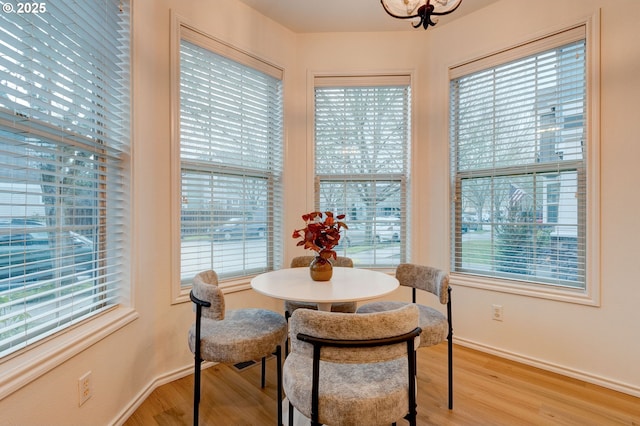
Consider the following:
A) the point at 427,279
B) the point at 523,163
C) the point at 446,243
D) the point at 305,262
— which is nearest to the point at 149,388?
the point at 305,262

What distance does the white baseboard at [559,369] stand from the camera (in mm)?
1853

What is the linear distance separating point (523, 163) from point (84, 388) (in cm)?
309

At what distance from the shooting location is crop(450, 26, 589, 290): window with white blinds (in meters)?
2.07

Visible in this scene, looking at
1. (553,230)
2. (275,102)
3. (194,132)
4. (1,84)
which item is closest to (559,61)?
(553,230)

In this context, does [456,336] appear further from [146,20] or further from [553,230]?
[146,20]

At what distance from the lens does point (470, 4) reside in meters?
2.35

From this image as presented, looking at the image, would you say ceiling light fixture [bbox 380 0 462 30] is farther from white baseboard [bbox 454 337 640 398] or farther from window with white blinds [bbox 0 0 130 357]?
white baseboard [bbox 454 337 640 398]

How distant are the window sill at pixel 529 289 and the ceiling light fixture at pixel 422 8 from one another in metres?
1.98

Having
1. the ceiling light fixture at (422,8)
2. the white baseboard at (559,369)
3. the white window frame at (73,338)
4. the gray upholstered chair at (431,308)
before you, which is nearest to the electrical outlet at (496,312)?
the white baseboard at (559,369)

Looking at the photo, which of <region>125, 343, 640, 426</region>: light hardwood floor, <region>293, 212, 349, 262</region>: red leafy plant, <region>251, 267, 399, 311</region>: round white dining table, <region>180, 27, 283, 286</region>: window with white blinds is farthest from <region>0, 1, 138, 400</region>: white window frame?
<region>293, 212, 349, 262</region>: red leafy plant

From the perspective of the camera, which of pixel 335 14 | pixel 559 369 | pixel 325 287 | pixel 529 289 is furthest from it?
pixel 335 14

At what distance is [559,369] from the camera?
2072 millimetres

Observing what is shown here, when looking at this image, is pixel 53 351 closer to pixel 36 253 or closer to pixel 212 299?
pixel 36 253

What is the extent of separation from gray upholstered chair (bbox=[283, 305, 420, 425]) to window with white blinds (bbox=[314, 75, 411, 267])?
1.71 metres
